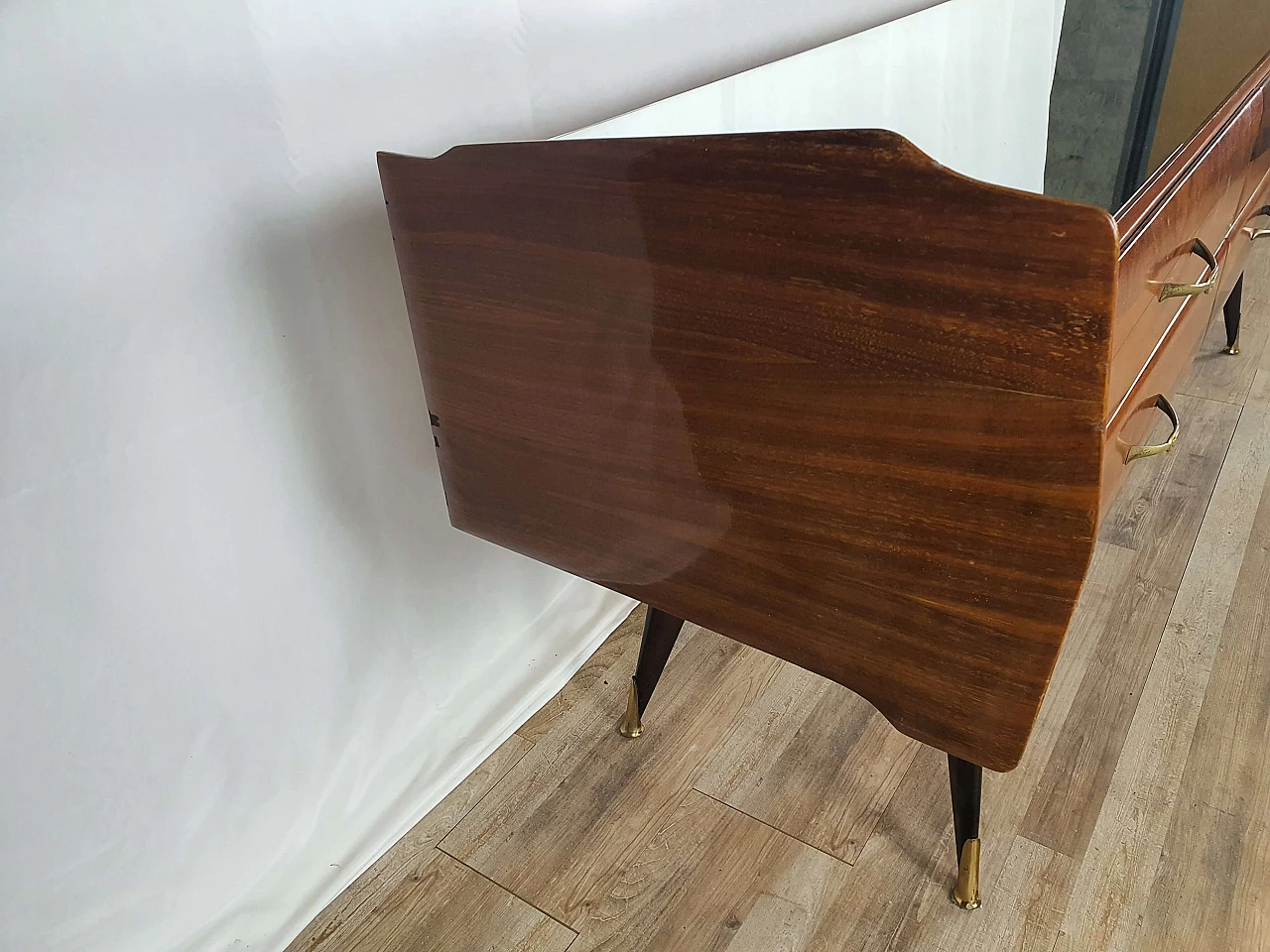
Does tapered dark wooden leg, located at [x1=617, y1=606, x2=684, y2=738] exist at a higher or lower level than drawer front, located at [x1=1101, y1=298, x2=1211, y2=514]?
lower

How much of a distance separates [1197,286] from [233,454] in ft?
2.71

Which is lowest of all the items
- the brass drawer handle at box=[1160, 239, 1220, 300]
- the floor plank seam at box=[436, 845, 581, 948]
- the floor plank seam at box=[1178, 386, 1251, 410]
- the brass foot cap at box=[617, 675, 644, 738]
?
the floor plank seam at box=[1178, 386, 1251, 410]

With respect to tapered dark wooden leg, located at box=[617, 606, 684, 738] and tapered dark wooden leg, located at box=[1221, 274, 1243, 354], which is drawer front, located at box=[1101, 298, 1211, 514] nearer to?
tapered dark wooden leg, located at box=[617, 606, 684, 738]

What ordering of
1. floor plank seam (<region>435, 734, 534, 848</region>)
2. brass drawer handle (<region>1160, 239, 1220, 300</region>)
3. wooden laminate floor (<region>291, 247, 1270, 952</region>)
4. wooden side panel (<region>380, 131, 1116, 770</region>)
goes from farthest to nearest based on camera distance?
floor plank seam (<region>435, 734, 534, 848</region>), wooden laminate floor (<region>291, 247, 1270, 952</region>), brass drawer handle (<region>1160, 239, 1220, 300</region>), wooden side panel (<region>380, 131, 1116, 770</region>)

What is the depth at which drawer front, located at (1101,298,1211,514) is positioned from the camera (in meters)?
0.71

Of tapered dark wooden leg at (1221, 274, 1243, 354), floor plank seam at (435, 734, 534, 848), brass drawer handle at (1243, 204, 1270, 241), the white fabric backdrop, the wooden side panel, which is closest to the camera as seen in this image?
the wooden side panel

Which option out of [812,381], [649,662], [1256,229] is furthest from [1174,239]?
[1256,229]

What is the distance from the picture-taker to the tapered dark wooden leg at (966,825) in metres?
0.82

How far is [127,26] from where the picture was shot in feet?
2.03

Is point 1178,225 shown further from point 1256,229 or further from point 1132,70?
point 1132,70

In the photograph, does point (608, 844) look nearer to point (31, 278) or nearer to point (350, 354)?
point (350, 354)

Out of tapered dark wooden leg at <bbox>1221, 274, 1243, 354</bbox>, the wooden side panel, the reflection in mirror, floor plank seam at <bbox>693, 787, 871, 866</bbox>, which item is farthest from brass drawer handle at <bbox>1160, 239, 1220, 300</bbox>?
tapered dark wooden leg at <bbox>1221, 274, 1243, 354</bbox>

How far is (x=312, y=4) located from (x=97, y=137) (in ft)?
0.66

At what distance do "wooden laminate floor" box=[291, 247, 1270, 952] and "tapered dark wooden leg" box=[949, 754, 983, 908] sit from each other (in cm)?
2
